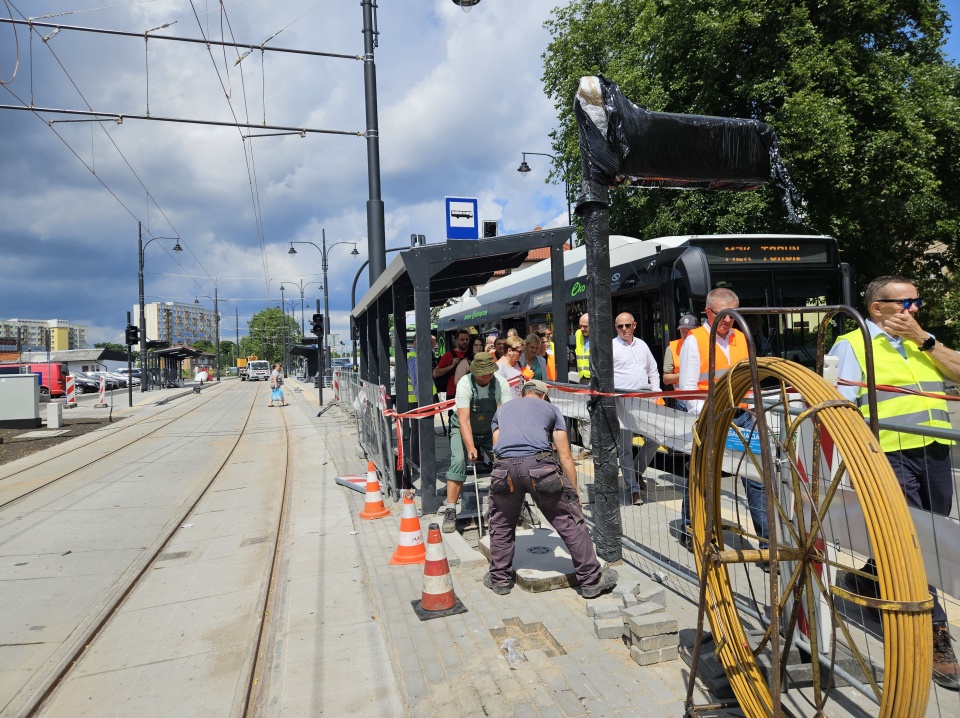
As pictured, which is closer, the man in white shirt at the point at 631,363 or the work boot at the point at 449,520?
the work boot at the point at 449,520

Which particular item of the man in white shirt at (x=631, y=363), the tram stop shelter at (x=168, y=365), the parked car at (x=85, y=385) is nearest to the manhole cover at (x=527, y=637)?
the man in white shirt at (x=631, y=363)

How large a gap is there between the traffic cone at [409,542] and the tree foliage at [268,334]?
104 m

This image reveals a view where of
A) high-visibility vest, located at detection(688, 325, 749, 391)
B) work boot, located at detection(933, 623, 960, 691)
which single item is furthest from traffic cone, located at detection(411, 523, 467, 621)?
work boot, located at detection(933, 623, 960, 691)

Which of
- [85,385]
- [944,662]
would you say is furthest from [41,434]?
[85,385]

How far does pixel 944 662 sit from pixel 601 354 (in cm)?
260

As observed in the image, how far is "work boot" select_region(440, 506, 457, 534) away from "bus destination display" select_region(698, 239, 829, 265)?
189 inches

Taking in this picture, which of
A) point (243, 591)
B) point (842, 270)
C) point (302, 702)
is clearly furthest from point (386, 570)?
point (842, 270)

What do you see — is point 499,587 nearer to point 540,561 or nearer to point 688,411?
point 540,561

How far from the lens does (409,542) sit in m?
5.43

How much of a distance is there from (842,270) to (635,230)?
10793 millimetres

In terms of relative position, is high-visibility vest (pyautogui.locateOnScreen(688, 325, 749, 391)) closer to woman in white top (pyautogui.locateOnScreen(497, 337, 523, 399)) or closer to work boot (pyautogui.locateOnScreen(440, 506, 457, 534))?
woman in white top (pyautogui.locateOnScreen(497, 337, 523, 399))

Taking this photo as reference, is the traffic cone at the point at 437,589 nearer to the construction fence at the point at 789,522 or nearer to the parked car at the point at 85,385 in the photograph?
the construction fence at the point at 789,522

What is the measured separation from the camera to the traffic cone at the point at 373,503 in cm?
709

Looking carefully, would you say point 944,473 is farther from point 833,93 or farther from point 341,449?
point 833,93
